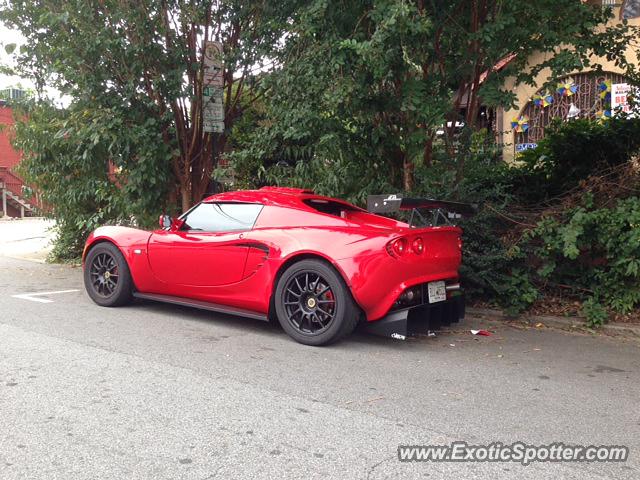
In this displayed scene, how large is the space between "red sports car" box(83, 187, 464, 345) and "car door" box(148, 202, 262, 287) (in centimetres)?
1

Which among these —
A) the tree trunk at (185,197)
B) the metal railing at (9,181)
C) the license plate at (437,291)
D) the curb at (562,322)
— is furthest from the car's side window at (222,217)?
the metal railing at (9,181)

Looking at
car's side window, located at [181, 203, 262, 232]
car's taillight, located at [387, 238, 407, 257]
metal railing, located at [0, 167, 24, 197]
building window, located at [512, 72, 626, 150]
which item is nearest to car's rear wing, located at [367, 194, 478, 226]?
car's taillight, located at [387, 238, 407, 257]

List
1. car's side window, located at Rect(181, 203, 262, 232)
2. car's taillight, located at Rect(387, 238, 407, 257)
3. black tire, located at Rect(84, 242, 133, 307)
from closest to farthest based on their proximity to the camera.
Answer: car's taillight, located at Rect(387, 238, 407, 257), car's side window, located at Rect(181, 203, 262, 232), black tire, located at Rect(84, 242, 133, 307)

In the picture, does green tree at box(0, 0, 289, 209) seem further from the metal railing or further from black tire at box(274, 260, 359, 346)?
the metal railing

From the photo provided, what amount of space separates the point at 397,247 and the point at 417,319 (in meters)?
0.72

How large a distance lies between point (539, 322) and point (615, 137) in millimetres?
2991

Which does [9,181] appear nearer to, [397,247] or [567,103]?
[567,103]

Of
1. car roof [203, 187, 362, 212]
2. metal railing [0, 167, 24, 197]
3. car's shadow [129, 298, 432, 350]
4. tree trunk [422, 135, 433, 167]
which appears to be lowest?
car's shadow [129, 298, 432, 350]

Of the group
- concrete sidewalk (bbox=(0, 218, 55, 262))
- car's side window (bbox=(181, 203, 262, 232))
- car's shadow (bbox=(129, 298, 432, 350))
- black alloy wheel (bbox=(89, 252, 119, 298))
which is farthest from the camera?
concrete sidewalk (bbox=(0, 218, 55, 262))

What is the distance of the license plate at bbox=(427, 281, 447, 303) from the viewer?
17.8ft

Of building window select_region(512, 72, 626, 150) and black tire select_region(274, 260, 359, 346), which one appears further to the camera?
building window select_region(512, 72, 626, 150)

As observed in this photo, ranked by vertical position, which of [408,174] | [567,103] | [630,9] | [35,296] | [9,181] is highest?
[630,9]

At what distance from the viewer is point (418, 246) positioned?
530 centimetres

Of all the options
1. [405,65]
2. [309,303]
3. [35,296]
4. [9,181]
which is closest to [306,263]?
[309,303]
